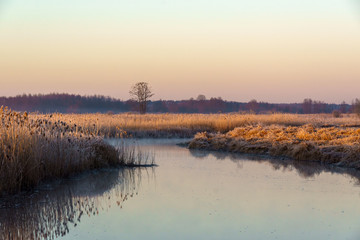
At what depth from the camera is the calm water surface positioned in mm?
4598

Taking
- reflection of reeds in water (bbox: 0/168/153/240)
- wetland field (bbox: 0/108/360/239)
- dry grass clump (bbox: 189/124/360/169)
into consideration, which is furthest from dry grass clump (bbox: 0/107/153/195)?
dry grass clump (bbox: 189/124/360/169)

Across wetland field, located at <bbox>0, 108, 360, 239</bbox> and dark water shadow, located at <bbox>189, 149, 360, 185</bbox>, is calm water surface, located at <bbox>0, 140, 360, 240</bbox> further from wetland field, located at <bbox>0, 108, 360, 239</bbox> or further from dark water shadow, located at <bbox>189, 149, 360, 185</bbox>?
dark water shadow, located at <bbox>189, 149, 360, 185</bbox>

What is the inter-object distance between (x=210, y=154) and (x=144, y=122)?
10343mm

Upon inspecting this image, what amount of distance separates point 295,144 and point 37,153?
8.30 m

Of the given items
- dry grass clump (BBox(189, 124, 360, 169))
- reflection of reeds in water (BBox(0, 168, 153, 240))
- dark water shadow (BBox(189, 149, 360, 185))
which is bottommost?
reflection of reeds in water (BBox(0, 168, 153, 240))

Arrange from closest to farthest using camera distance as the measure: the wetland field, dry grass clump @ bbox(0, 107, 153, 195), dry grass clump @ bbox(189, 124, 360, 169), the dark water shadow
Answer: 1. the wetland field
2. dry grass clump @ bbox(0, 107, 153, 195)
3. the dark water shadow
4. dry grass clump @ bbox(189, 124, 360, 169)

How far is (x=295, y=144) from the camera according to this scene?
40.1 feet

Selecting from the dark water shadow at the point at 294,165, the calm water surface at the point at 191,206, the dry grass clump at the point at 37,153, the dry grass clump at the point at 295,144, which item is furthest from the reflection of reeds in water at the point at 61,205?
the dry grass clump at the point at 295,144

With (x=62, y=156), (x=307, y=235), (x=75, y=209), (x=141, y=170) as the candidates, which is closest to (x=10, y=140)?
(x=62, y=156)

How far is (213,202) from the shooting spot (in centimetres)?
600

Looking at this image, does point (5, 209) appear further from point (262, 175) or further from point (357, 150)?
point (357, 150)

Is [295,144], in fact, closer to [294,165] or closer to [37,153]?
[294,165]

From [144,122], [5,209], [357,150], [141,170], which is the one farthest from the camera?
[144,122]

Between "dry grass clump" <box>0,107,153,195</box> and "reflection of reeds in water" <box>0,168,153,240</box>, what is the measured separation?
0.32 metres
